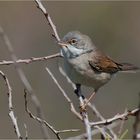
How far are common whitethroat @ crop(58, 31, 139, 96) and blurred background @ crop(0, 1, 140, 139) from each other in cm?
258

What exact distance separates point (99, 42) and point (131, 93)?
172 cm

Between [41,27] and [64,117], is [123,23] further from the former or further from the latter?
[64,117]

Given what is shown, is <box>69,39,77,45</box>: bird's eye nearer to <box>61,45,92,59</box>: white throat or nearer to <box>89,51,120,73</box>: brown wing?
<box>61,45,92,59</box>: white throat

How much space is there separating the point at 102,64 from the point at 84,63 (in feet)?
1.11

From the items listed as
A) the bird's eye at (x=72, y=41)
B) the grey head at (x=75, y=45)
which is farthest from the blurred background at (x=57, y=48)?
the bird's eye at (x=72, y=41)

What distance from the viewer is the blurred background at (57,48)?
9.29 m

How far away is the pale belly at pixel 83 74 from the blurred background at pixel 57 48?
8.92ft

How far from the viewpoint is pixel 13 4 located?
41.0 ft

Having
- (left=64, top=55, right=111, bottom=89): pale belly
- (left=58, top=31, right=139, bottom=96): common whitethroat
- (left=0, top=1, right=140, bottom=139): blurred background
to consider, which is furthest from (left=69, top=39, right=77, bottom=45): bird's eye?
(left=0, top=1, right=140, bottom=139): blurred background

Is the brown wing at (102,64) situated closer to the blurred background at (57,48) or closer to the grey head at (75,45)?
the grey head at (75,45)

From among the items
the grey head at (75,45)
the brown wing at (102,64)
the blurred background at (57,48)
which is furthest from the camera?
the blurred background at (57,48)

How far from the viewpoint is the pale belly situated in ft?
17.2

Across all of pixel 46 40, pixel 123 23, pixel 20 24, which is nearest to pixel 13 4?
pixel 20 24

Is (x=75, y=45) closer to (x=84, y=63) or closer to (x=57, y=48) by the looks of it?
(x=84, y=63)
